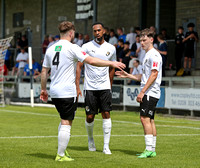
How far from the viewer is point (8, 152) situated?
963 cm

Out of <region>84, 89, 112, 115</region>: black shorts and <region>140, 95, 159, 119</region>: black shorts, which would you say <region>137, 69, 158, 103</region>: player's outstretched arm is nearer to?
<region>140, 95, 159, 119</region>: black shorts

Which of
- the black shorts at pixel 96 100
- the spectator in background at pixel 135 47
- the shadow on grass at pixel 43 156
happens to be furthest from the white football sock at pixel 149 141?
the spectator in background at pixel 135 47

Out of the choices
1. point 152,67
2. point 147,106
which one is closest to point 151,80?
point 152,67

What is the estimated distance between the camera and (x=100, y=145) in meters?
10.8

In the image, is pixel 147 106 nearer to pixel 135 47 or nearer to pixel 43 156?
pixel 43 156

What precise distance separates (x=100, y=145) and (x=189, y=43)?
1128 cm

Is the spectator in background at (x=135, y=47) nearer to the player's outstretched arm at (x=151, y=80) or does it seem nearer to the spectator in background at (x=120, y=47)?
the spectator in background at (x=120, y=47)

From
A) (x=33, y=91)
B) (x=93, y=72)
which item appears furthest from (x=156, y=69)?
(x=33, y=91)

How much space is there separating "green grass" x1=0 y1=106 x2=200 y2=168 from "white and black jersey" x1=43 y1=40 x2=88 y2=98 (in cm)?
114

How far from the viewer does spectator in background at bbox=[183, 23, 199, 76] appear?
21.0 meters

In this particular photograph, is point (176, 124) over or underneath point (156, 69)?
underneath

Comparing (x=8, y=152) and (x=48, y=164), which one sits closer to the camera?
(x=48, y=164)

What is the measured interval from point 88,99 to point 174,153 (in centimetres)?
190

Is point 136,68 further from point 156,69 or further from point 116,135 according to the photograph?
point 156,69
